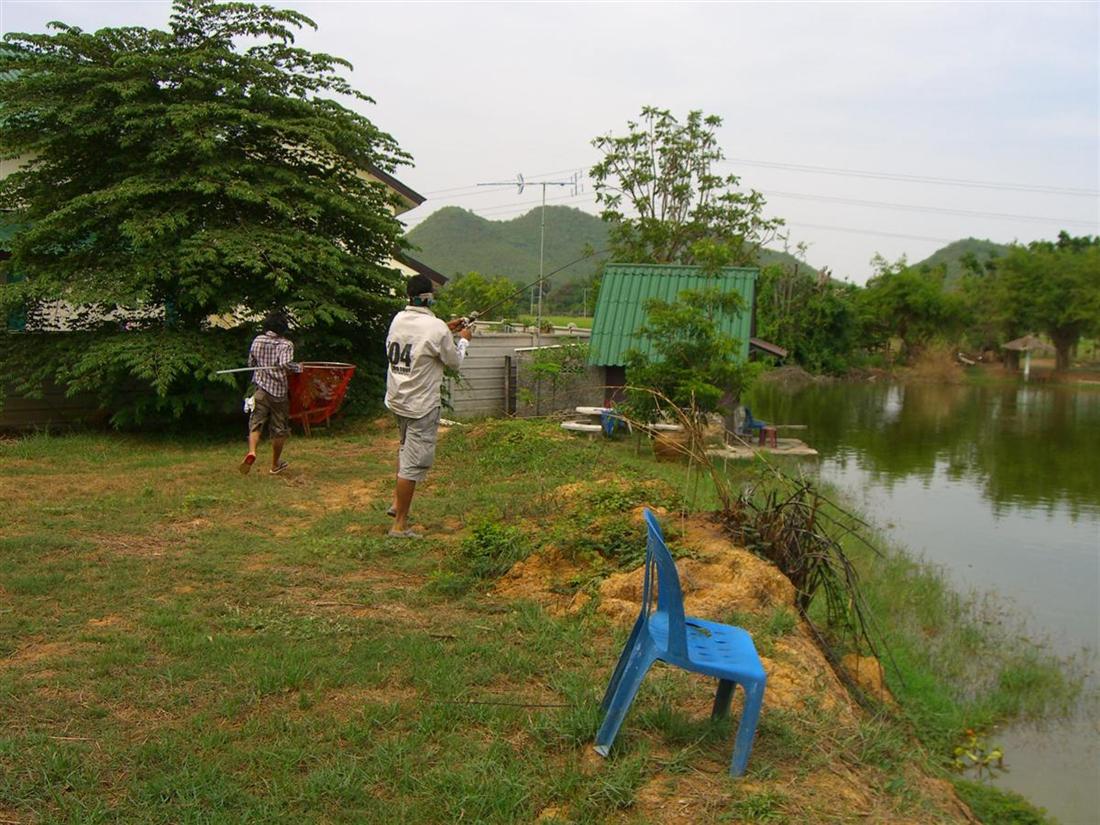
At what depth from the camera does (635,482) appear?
841 centimetres

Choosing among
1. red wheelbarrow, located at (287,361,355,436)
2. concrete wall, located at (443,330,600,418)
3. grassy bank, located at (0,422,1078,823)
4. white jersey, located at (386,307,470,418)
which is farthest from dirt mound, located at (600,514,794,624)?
concrete wall, located at (443,330,600,418)

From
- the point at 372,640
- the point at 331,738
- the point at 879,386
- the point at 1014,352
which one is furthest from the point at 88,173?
the point at 1014,352

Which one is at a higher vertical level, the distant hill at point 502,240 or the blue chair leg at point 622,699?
the distant hill at point 502,240

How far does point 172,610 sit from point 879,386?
146 ft

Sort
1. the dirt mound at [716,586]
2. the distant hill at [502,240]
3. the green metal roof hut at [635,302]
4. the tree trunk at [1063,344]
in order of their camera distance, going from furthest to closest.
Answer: the distant hill at [502,240], the tree trunk at [1063,344], the green metal roof hut at [635,302], the dirt mound at [716,586]

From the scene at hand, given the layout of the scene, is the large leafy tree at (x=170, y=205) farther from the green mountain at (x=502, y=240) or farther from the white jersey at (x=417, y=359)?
the green mountain at (x=502, y=240)

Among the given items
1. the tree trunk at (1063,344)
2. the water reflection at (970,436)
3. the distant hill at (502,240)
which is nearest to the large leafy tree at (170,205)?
the water reflection at (970,436)

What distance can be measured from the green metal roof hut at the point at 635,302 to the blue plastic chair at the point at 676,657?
553 inches

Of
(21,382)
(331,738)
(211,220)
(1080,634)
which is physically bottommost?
(1080,634)

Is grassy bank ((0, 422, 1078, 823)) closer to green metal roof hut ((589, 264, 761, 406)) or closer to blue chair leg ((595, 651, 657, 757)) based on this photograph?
blue chair leg ((595, 651, 657, 757))

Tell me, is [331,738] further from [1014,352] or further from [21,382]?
[1014,352]

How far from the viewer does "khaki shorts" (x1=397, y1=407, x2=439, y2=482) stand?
7.05 m

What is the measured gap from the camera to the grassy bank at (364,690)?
3.51 m

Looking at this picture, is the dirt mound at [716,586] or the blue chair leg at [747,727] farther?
the dirt mound at [716,586]
